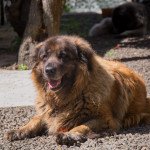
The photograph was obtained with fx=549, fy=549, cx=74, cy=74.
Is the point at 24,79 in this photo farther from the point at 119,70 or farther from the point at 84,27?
the point at 84,27

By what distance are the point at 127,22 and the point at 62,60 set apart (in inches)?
440

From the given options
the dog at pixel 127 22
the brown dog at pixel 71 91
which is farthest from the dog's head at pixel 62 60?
the dog at pixel 127 22

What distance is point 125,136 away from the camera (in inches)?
227

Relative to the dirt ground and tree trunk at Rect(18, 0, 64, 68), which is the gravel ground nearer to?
the dirt ground

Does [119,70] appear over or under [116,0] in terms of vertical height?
over

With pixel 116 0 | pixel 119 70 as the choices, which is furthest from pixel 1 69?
pixel 116 0

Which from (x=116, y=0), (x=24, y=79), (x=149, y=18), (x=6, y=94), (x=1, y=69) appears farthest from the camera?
(x=116, y=0)

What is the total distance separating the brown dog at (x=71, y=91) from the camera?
5773 mm

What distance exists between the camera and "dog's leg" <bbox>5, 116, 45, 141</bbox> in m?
5.88

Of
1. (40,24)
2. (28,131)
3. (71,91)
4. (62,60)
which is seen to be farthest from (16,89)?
(62,60)

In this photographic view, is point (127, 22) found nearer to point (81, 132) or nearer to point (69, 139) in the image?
point (81, 132)

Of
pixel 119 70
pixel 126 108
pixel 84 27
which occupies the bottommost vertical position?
pixel 84 27

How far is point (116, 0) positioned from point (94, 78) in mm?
18684

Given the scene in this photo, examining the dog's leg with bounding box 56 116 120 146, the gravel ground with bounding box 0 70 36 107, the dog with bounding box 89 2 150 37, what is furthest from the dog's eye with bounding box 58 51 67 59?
the dog with bounding box 89 2 150 37
